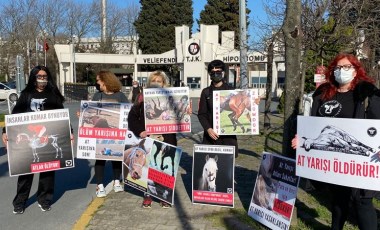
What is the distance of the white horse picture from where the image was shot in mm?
5496

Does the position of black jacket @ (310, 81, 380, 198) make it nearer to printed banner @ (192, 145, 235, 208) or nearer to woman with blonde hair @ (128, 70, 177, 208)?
printed banner @ (192, 145, 235, 208)

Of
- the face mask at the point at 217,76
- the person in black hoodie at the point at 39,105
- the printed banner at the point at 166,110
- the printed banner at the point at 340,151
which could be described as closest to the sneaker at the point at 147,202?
the printed banner at the point at 166,110

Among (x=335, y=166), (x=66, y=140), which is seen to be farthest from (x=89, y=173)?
(x=335, y=166)

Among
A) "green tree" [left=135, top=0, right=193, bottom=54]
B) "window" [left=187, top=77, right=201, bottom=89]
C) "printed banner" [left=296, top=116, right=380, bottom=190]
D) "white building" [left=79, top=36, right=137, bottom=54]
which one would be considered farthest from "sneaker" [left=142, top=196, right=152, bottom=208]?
"white building" [left=79, top=36, right=137, bottom=54]

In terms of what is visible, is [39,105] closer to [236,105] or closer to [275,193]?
[236,105]

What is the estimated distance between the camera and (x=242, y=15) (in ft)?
41.7

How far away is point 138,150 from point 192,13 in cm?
6155

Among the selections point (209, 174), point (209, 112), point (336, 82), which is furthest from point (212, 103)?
point (336, 82)

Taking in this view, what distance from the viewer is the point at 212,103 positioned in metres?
5.51

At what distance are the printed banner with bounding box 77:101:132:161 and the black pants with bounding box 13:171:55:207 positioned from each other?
21.9 inches

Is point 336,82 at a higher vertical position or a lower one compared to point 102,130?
higher

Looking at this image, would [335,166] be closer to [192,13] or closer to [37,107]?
[37,107]

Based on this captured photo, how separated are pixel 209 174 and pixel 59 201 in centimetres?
237

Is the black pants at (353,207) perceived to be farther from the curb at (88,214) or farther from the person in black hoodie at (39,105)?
the person in black hoodie at (39,105)
